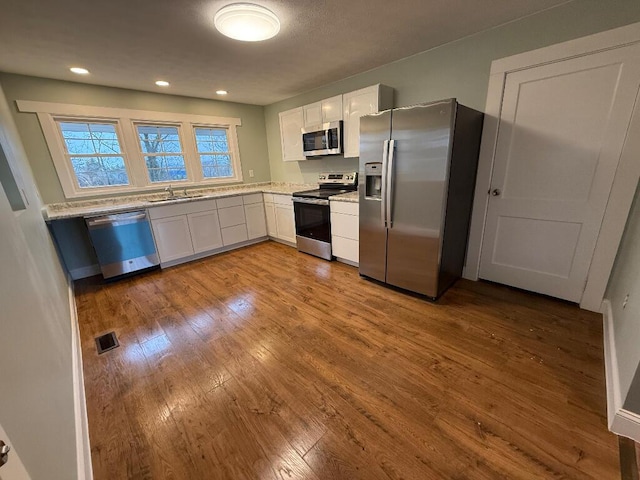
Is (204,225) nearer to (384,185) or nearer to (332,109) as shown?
(332,109)

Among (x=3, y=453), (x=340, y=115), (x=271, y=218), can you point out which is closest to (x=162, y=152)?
(x=271, y=218)

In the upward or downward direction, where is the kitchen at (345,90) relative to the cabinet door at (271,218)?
upward

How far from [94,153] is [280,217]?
8.51 feet

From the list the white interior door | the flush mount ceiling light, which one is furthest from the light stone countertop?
the white interior door

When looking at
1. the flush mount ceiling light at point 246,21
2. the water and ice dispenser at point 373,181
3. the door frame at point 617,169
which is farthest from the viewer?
the water and ice dispenser at point 373,181

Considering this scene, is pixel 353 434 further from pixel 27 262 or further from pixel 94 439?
pixel 27 262

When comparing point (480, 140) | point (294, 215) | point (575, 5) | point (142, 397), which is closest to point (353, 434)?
point (142, 397)

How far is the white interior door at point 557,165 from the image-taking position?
194cm

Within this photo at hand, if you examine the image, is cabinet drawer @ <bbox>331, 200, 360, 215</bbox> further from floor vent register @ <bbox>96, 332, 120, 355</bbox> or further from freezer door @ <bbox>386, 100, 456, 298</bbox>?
floor vent register @ <bbox>96, 332, 120, 355</bbox>

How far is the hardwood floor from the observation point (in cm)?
124

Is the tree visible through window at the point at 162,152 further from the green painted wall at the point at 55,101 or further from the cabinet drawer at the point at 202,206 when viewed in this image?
the cabinet drawer at the point at 202,206

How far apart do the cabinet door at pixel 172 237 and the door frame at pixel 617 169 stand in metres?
3.67

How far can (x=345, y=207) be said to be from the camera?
10.3 feet

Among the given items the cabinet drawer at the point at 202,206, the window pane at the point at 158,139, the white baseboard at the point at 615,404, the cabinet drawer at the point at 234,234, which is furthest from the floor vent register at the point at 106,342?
the white baseboard at the point at 615,404
